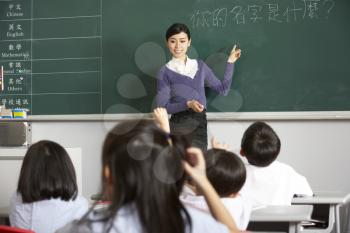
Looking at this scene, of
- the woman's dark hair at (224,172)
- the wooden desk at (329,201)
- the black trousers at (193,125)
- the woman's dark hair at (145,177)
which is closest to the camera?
the woman's dark hair at (145,177)

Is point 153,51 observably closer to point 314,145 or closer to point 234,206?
point 314,145

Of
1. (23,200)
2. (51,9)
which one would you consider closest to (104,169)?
(23,200)

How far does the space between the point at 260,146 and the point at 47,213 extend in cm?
112

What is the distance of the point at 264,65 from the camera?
4176 mm

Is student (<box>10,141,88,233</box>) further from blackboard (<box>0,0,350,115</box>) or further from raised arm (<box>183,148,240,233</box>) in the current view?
blackboard (<box>0,0,350,115</box>)

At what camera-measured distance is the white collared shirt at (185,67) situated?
414 centimetres

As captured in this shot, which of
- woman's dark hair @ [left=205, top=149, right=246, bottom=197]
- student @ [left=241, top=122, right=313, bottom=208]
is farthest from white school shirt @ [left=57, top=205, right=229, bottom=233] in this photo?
student @ [left=241, top=122, right=313, bottom=208]

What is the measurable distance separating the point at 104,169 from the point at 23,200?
3.76 feet

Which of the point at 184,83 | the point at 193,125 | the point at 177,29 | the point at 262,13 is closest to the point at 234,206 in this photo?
the point at 193,125

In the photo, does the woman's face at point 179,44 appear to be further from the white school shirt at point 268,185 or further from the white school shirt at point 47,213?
the white school shirt at point 47,213

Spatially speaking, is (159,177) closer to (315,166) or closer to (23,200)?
(23,200)

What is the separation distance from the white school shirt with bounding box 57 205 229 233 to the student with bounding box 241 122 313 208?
1.40 meters

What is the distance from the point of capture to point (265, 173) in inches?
107

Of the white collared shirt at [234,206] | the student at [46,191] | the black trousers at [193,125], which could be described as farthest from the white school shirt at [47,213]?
the black trousers at [193,125]
